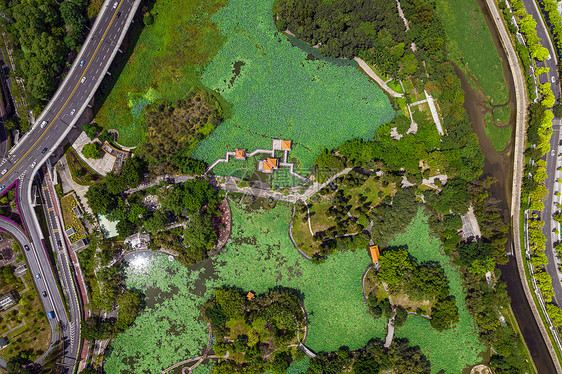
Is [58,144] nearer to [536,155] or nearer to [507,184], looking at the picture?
[507,184]

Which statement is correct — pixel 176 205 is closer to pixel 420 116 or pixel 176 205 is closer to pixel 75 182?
pixel 75 182

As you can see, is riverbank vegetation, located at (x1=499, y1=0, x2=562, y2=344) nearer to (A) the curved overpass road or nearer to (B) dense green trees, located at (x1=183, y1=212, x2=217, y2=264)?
(B) dense green trees, located at (x1=183, y1=212, x2=217, y2=264)

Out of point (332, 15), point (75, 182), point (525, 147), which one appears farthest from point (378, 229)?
point (75, 182)

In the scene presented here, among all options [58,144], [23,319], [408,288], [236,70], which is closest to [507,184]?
[408,288]

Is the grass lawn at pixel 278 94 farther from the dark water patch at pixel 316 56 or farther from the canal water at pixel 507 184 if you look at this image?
the canal water at pixel 507 184

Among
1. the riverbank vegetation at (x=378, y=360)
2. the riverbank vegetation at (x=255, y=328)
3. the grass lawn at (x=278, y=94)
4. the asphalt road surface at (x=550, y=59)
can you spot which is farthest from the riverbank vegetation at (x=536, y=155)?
the riverbank vegetation at (x=255, y=328)

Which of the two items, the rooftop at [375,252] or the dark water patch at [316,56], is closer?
the rooftop at [375,252]
